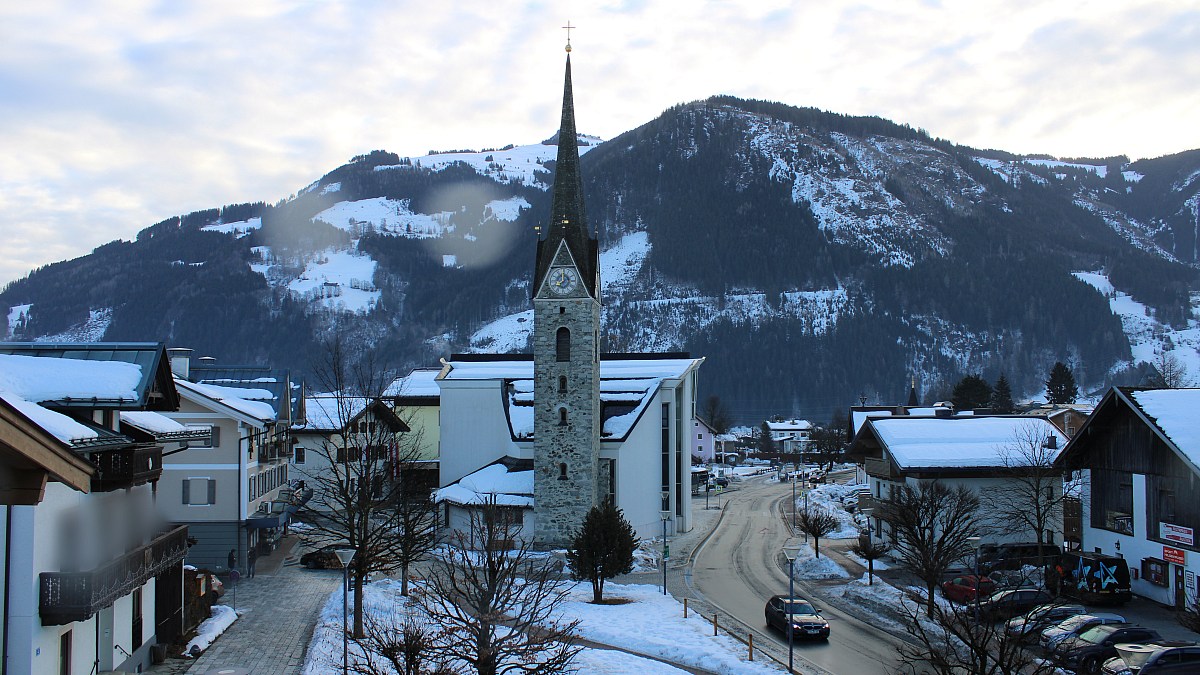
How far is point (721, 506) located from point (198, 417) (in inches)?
1895

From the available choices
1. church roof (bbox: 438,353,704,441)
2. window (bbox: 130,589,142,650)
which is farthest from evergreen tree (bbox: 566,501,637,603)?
window (bbox: 130,589,142,650)

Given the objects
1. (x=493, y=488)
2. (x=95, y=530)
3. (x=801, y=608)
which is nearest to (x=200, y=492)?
(x=493, y=488)

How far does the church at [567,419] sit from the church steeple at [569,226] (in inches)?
2.7

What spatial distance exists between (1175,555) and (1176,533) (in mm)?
882

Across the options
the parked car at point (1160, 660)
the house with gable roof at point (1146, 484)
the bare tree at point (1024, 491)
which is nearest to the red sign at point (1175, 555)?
the house with gable roof at point (1146, 484)

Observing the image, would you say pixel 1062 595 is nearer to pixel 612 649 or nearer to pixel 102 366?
pixel 612 649

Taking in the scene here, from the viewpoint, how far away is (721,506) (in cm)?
7894

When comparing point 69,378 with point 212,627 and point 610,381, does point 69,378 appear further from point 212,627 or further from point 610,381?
point 610,381

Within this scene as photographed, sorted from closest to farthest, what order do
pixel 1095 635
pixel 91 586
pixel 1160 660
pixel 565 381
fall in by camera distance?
pixel 91 586 < pixel 1160 660 < pixel 1095 635 < pixel 565 381

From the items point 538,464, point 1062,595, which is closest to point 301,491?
point 538,464

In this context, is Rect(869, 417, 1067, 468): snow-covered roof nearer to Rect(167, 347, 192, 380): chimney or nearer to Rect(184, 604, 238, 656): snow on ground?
Rect(184, 604, 238, 656): snow on ground

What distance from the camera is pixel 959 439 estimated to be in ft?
163

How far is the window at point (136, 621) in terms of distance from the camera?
916 inches

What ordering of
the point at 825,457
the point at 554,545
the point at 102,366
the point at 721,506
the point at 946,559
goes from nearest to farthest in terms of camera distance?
1. the point at 102,366
2. the point at 946,559
3. the point at 554,545
4. the point at 721,506
5. the point at 825,457
